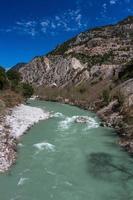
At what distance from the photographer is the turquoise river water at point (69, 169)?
22.3 m

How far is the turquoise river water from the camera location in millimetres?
22344

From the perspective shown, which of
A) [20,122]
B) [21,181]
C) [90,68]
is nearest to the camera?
[21,181]

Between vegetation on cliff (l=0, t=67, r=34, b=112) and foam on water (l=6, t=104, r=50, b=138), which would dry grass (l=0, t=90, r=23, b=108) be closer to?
vegetation on cliff (l=0, t=67, r=34, b=112)

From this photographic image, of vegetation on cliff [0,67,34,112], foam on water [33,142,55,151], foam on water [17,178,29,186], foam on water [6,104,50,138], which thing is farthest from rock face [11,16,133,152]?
foam on water [17,178,29,186]

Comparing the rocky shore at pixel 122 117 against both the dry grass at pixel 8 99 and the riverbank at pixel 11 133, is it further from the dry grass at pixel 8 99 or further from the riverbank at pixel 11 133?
the dry grass at pixel 8 99

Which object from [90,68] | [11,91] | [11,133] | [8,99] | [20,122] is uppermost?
[90,68]

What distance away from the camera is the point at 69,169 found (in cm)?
2745

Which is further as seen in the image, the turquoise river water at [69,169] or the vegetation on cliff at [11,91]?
the vegetation on cliff at [11,91]

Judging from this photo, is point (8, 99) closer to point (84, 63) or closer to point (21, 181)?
point (21, 181)

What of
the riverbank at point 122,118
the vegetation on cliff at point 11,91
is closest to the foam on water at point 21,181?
the riverbank at point 122,118

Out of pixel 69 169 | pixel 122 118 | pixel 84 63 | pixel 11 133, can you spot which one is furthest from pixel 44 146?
pixel 84 63

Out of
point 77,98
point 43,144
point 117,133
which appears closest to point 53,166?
point 43,144

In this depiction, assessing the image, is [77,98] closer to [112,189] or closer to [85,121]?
[85,121]

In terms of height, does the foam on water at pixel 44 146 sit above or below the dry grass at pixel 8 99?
below
